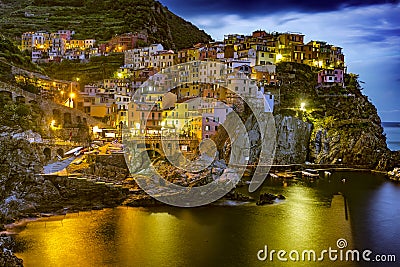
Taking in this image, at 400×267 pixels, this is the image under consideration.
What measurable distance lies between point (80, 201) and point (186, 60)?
23075 mm

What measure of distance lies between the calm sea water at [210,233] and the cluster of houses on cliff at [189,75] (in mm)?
9941

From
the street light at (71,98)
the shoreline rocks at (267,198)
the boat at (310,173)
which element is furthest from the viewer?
the street light at (71,98)

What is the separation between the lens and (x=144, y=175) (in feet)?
86.6

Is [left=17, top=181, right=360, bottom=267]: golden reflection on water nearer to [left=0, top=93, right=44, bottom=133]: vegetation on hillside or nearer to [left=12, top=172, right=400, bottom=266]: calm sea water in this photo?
[left=12, top=172, right=400, bottom=266]: calm sea water

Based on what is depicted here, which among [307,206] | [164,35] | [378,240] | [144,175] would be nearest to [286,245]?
[378,240]

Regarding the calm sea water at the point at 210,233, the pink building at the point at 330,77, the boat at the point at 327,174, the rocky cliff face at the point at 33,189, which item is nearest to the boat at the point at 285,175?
the boat at the point at 327,174

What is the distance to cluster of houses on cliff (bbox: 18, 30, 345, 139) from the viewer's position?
33.4 metres

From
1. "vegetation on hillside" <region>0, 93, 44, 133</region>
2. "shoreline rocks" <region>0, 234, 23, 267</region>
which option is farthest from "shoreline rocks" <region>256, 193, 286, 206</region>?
"vegetation on hillside" <region>0, 93, 44, 133</region>

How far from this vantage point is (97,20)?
200 feet

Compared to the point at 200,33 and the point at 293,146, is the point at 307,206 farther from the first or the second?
the point at 200,33

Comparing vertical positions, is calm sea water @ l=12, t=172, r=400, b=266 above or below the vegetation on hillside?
below

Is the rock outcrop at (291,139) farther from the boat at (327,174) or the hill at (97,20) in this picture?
the hill at (97,20)
